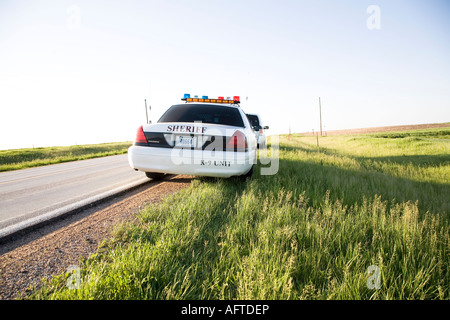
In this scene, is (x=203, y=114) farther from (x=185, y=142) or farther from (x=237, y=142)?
Result: (x=237, y=142)

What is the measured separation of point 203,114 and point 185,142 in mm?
1117

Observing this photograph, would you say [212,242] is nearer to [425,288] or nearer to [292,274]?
[292,274]

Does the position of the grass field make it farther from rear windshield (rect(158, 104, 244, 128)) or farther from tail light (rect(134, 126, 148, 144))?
rear windshield (rect(158, 104, 244, 128))

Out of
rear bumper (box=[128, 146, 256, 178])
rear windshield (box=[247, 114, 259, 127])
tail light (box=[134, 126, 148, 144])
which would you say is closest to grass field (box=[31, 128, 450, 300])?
rear bumper (box=[128, 146, 256, 178])

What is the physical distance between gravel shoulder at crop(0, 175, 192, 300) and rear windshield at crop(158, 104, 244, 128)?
6.40ft

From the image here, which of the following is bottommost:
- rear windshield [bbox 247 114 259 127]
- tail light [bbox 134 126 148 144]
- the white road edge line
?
the white road edge line

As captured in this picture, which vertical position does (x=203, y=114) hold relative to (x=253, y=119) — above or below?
below

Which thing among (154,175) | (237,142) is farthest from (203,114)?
→ (154,175)

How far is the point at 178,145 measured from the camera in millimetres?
3838

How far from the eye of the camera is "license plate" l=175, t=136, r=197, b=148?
3811mm

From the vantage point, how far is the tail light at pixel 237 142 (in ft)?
12.4

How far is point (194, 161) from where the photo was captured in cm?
377

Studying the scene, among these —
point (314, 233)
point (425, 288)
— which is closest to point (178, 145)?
point (314, 233)
